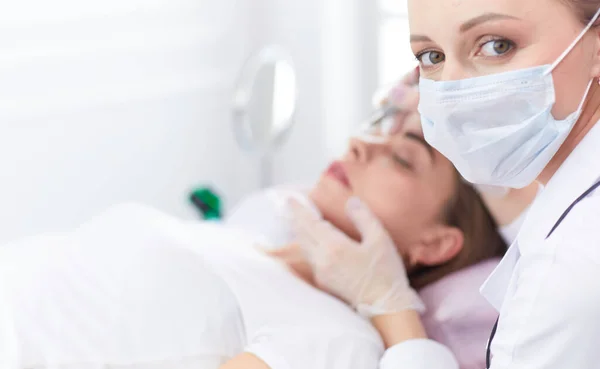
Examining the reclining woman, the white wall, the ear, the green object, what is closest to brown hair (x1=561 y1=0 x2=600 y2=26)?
the reclining woman

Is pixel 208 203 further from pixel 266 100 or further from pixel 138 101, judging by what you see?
pixel 138 101

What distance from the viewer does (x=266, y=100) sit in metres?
2.23

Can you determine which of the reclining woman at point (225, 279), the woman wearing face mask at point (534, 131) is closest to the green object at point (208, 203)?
the reclining woman at point (225, 279)

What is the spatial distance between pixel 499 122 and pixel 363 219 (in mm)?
693

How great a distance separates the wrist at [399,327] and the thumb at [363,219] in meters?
0.19

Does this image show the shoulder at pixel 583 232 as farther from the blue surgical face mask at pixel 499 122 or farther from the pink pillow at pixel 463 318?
the pink pillow at pixel 463 318

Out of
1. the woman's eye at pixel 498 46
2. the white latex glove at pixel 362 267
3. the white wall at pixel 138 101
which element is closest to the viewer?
the woman's eye at pixel 498 46

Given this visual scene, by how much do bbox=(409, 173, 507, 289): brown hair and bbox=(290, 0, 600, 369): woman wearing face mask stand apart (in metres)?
0.62

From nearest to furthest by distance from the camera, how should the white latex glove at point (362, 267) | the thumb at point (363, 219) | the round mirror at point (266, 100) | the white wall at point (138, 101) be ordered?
the white latex glove at point (362, 267) < the thumb at point (363, 219) < the round mirror at point (266, 100) < the white wall at point (138, 101)

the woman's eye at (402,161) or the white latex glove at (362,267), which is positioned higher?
the woman's eye at (402,161)

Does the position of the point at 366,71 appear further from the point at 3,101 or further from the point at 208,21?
the point at 3,101

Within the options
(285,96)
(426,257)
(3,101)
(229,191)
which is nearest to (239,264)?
(426,257)

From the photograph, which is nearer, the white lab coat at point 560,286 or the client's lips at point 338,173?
the white lab coat at point 560,286

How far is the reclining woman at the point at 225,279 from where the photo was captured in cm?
151
